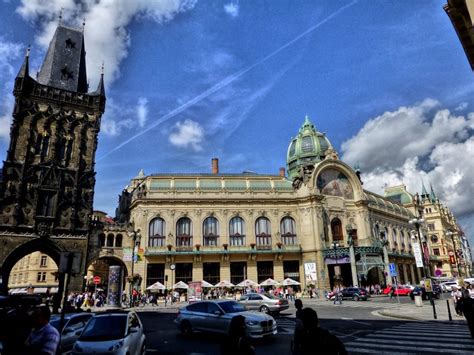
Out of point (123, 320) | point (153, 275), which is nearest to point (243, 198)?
point (153, 275)

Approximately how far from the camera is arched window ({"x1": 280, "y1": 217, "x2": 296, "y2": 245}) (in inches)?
1940

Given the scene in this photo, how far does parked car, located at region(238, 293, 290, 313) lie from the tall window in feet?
102

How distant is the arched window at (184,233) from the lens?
152 feet

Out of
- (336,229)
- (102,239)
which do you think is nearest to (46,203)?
(102,239)

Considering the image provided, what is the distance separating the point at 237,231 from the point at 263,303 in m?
27.0

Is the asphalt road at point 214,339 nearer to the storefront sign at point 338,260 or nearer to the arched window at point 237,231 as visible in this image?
the storefront sign at point 338,260

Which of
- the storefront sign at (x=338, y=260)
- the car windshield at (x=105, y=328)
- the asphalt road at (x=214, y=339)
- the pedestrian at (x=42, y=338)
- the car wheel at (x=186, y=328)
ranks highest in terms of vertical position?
the storefront sign at (x=338, y=260)

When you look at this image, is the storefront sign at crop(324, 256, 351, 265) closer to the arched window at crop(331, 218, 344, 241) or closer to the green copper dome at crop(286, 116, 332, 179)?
the arched window at crop(331, 218, 344, 241)

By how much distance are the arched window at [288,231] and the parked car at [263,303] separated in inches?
1079

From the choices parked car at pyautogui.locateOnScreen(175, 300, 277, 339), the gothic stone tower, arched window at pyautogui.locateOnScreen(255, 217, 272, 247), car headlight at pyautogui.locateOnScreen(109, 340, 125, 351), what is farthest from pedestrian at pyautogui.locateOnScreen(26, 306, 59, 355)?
arched window at pyautogui.locateOnScreen(255, 217, 272, 247)

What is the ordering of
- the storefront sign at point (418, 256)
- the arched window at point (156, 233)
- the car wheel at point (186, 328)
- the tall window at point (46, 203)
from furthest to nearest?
the arched window at point (156, 233)
the tall window at point (46, 203)
the storefront sign at point (418, 256)
the car wheel at point (186, 328)

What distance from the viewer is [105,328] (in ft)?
30.1

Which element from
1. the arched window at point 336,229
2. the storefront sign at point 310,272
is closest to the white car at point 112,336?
the storefront sign at point 310,272

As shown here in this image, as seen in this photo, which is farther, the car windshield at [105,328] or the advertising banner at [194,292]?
the advertising banner at [194,292]
